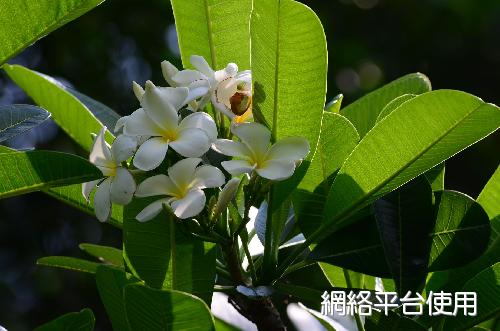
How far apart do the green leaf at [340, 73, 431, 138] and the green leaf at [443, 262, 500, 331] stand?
0.27 metres

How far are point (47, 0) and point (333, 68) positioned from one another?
341cm

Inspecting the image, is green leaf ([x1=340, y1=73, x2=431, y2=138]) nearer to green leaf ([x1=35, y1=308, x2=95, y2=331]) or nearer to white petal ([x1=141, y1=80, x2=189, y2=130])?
white petal ([x1=141, y1=80, x2=189, y2=130])

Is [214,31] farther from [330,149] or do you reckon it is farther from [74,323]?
[74,323]

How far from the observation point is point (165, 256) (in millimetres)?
1061

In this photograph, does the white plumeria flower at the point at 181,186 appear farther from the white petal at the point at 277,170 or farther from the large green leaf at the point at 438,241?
the large green leaf at the point at 438,241

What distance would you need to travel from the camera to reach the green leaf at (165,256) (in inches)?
41.5

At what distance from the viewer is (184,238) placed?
3.47ft

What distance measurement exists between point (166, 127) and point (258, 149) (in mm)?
105

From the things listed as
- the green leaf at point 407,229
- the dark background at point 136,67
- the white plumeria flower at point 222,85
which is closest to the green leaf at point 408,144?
the green leaf at point 407,229

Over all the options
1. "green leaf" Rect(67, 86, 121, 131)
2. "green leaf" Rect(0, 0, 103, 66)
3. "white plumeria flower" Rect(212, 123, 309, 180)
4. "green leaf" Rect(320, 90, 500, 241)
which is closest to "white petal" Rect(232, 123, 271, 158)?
"white plumeria flower" Rect(212, 123, 309, 180)

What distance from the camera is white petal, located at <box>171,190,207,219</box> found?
98 centimetres

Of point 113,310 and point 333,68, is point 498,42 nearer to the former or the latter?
point 333,68

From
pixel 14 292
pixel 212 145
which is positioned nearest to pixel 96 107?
pixel 212 145

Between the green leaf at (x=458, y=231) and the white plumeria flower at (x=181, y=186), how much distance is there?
0.93 feet
